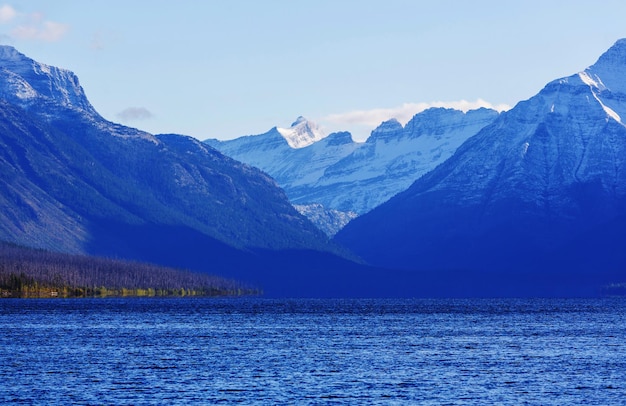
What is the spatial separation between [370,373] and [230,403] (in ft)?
94.4

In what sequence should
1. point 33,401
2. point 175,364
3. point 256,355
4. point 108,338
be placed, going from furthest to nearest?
1. point 108,338
2. point 256,355
3. point 175,364
4. point 33,401

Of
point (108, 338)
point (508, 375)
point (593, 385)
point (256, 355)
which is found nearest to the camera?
point (593, 385)

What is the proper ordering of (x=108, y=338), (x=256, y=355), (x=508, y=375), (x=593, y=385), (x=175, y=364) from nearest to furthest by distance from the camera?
(x=593, y=385)
(x=508, y=375)
(x=175, y=364)
(x=256, y=355)
(x=108, y=338)

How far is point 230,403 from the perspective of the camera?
11738 centimetres

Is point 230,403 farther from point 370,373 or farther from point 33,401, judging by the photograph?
point 370,373

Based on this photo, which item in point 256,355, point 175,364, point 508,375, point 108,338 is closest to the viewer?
point 508,375

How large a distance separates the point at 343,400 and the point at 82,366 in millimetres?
39531

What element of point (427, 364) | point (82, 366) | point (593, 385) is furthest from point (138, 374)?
point (593, 385)

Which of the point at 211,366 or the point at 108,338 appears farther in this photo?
the point at 108,338

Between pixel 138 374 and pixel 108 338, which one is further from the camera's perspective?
pixel 108 338

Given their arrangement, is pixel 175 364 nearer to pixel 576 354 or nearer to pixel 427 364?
pixel 427 364

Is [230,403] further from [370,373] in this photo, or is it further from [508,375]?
[508,375]

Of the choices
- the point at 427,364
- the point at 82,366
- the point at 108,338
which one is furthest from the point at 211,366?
the point at 108,338

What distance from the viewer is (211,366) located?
14925cm
